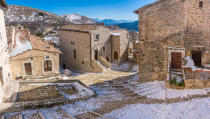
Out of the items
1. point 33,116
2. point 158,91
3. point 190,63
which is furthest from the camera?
point 190,63

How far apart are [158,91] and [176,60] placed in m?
3.77

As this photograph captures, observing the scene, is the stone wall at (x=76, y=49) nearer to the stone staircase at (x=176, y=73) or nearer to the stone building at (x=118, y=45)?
the stone building at (x=118, y=45)

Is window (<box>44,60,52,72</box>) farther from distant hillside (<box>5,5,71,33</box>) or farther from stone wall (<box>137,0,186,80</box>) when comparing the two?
distant hillside (<box>5,5,71,33</box>)

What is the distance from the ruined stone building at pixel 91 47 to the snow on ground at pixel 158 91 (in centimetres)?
1040

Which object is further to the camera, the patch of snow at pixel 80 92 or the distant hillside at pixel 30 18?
the distant hillside at pixel 30 18

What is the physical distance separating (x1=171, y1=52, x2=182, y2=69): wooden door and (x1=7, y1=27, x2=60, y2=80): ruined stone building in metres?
12.8

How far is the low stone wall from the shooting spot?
1342cm

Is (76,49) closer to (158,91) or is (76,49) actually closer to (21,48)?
(21,48)

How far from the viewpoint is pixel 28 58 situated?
68.9 feet

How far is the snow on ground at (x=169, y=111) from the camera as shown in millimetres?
9909

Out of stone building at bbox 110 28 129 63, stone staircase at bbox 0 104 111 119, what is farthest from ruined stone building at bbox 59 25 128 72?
stone staircase at bbox 0 104 111 119

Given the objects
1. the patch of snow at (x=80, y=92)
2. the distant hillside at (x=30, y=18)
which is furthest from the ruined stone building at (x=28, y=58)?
the distant hillside at (x=30, y=18)


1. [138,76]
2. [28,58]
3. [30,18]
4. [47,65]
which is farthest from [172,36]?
[30,18]

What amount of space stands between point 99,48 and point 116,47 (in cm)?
408
